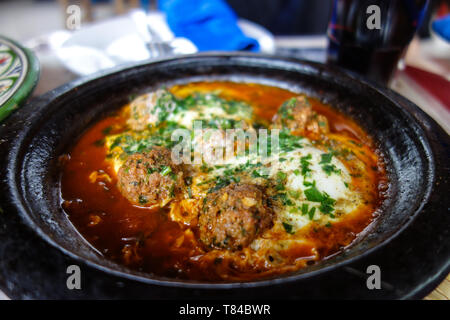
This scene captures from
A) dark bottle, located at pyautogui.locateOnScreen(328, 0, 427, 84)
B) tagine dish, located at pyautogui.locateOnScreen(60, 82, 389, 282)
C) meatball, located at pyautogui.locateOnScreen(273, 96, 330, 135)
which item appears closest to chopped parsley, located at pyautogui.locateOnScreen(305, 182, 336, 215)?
tagine dish, located at pyautogui.locateOnScreen(60, 82, 389, 282)

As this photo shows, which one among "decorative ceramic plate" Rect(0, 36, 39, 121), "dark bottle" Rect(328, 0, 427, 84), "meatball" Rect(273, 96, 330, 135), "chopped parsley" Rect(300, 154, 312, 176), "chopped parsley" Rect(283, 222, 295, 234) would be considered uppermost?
"dark bottle" Rect(328, 0, 427, 84)

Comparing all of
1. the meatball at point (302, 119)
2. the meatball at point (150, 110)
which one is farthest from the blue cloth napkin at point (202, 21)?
the meatball at point (302, 119)

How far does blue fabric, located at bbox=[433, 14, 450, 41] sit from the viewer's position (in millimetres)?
3359

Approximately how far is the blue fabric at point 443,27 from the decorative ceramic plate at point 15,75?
11.6ft

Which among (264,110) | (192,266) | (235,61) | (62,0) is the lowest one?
(192,266)

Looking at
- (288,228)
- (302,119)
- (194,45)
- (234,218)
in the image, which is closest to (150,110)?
(302,119)

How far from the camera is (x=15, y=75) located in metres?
2.11

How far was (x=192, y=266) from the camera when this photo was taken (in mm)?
1517

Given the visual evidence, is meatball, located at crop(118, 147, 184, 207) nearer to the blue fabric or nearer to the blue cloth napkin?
the blue cloth napkin

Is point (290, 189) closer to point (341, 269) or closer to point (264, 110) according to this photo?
point (341, 269)

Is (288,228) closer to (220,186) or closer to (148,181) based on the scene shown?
(220,186)

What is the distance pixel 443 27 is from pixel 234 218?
316cm
